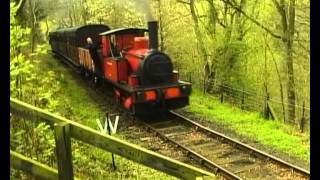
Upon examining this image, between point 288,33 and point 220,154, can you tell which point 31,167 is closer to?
point 220,154

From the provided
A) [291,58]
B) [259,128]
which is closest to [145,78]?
[259,128]

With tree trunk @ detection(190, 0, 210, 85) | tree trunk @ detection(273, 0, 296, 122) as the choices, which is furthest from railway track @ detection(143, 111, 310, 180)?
tree trunk @ detection(190, 0, 210, 85)

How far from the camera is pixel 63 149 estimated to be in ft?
11.0

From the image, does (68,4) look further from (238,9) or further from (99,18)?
(238,9)

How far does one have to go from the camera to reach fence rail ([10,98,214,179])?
3.14m

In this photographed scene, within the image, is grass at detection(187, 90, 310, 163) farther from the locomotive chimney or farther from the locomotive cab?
the locomotive chimney

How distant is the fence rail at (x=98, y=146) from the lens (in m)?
3.14

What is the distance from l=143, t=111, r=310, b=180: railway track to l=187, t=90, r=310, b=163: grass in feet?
2.97

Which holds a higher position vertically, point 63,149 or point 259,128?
point 63,149

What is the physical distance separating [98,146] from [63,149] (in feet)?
1.04

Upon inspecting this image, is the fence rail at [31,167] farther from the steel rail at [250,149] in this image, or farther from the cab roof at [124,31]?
the cab roof at [124,31]

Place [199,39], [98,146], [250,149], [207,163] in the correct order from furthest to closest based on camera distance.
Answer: [199,39] < [250,149] < [207,163] < [98,146]

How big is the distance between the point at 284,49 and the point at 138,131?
342 inches

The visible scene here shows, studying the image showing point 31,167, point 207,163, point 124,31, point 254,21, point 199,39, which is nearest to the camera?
point 31,167
